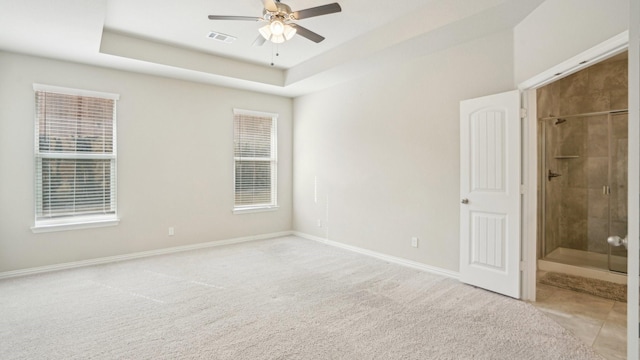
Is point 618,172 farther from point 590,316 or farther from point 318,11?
point 318,11

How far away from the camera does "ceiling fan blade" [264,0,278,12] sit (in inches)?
104

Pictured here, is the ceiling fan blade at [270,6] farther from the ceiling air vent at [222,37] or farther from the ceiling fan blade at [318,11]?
the ceiling air vent at [222,37]

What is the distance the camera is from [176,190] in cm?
514

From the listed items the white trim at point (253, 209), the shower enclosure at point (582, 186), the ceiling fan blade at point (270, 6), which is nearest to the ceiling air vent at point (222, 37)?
Result: the ceiling fan blade at point (270, 6)

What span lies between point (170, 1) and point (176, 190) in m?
2.84

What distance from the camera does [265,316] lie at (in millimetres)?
2875

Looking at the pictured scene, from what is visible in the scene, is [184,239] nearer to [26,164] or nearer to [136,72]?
[26,164]

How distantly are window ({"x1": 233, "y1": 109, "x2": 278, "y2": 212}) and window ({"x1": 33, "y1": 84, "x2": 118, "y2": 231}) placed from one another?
75.5 inches

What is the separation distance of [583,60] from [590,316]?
2210 millimetres

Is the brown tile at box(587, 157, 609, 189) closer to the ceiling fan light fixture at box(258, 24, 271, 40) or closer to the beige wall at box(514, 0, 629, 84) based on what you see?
the beige wall at box(514, 0, 629, 84)

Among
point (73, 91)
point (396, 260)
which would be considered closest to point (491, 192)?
point (396, 260)

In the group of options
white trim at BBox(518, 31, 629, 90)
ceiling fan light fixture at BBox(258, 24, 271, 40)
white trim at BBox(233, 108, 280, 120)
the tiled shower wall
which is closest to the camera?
white trim at BBox(518, 31, 629, 90)

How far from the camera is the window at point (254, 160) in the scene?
5844 millimetres

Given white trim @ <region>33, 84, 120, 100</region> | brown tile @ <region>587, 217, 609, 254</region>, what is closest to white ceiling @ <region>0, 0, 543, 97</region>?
white trim @ <region>33, 84, 120, 100</region>
